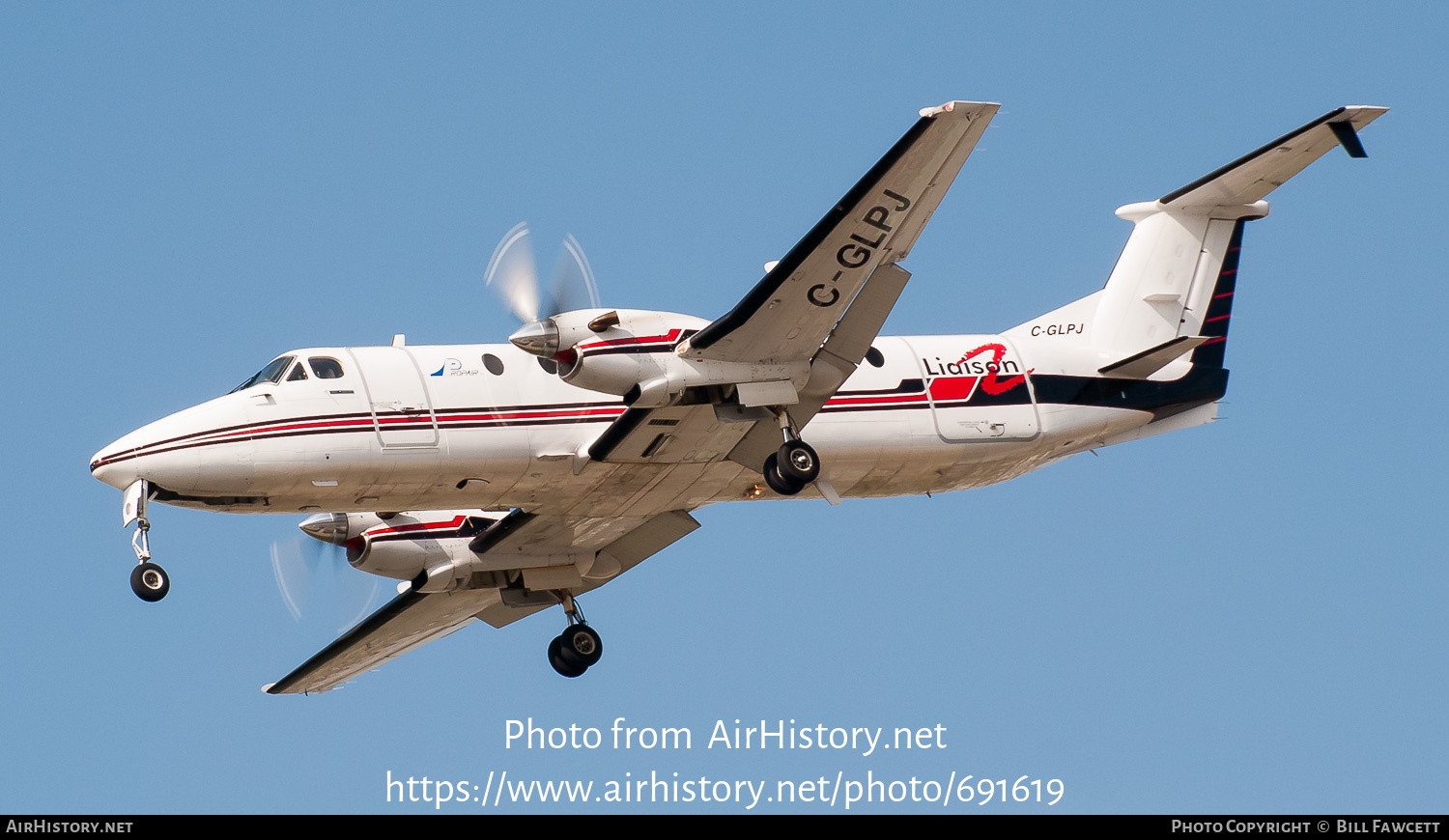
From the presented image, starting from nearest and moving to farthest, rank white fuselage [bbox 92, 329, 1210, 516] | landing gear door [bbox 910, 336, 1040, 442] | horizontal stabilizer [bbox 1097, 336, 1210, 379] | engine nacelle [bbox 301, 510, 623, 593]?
white fuselage [bbox 92, 329, 1210, 516]
landing gear door [bbox 910, 336, 1040, 442]
horizontal stabilizer [bbox 1097, 336, 1210, 379]
engine nacelle [bbox 301, 510, 623, 593]

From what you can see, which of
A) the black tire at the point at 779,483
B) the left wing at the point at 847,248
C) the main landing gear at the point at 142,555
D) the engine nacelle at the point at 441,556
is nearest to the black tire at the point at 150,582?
the main landing gear at the point at 142,555

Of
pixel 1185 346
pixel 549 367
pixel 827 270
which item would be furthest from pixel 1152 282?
pixel 549 367

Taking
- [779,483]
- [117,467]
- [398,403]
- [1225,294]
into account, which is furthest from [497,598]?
[1225,294]

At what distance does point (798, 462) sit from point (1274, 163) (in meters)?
7.13

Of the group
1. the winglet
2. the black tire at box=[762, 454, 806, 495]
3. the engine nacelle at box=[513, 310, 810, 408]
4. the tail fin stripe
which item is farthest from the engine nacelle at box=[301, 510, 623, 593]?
the winglet

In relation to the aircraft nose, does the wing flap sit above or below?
below

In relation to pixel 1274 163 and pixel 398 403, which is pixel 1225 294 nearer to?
pixel 1274 163

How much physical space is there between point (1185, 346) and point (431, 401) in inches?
339

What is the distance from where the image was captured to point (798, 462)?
60.6 feet

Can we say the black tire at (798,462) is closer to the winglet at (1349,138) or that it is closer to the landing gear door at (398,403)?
the landing gear door at (398,403)

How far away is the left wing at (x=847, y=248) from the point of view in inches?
659

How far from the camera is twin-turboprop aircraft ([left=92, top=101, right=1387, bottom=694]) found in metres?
17.9

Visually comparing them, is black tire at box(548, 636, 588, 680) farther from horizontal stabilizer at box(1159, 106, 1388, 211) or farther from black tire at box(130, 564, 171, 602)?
horizontal stabilizer at box(1159, 106, 1388, 211)

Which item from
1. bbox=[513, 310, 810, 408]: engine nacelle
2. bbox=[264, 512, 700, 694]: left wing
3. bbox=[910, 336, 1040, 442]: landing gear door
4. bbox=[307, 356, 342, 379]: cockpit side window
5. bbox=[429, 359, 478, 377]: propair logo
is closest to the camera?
bbox=[513, 310, 810, 408]: engine nacelle
